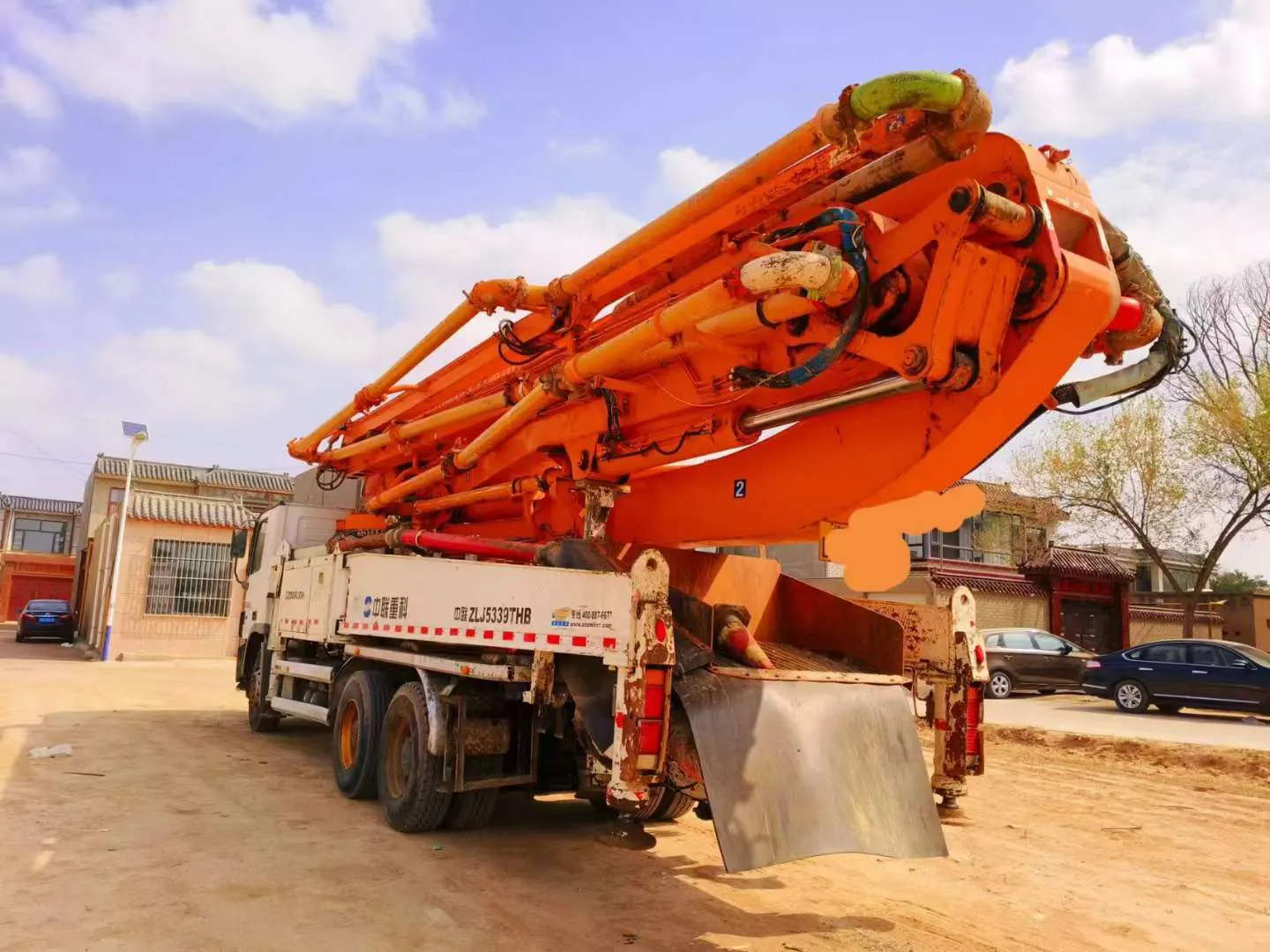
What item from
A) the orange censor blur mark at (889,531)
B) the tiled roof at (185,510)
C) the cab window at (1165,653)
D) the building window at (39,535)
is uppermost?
the building window at (39,535)

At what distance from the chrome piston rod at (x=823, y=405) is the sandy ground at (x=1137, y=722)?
9.52 m

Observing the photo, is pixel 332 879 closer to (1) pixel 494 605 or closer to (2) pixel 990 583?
(1) pixel 494 605

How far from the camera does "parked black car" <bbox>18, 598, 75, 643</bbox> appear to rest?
27656 mm

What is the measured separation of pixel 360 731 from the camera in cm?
695

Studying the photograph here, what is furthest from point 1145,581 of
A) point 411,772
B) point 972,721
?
point 411,772

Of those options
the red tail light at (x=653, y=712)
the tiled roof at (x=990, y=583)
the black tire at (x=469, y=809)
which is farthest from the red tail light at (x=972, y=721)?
the tiled roof at (x=990, y=583)

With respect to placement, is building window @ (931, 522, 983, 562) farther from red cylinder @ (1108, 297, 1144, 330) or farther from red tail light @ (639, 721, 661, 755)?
red tail light @ (639, 721, 661, 755)

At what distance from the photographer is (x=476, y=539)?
6.64 m

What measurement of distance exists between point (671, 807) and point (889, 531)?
314 cm

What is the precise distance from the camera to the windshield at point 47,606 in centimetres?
2798

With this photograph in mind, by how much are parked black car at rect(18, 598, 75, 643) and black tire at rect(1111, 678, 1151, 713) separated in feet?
92.3

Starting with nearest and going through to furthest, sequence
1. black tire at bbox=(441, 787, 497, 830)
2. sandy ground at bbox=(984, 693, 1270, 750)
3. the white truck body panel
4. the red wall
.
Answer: the white truck body panel
black tire at bbox=(441, 787, 497, 830)
sandy ground at bbox=(984, 693, 1270, 750)
the red wall

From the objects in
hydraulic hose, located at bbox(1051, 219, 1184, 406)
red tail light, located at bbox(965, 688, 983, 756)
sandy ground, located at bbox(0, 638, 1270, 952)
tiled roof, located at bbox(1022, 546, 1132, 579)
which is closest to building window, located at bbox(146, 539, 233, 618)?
sandy ground, located at bbox(0, 638, 1270, 952)

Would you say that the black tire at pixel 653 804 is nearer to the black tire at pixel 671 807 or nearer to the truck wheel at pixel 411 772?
the black tire at pixel 671 807
